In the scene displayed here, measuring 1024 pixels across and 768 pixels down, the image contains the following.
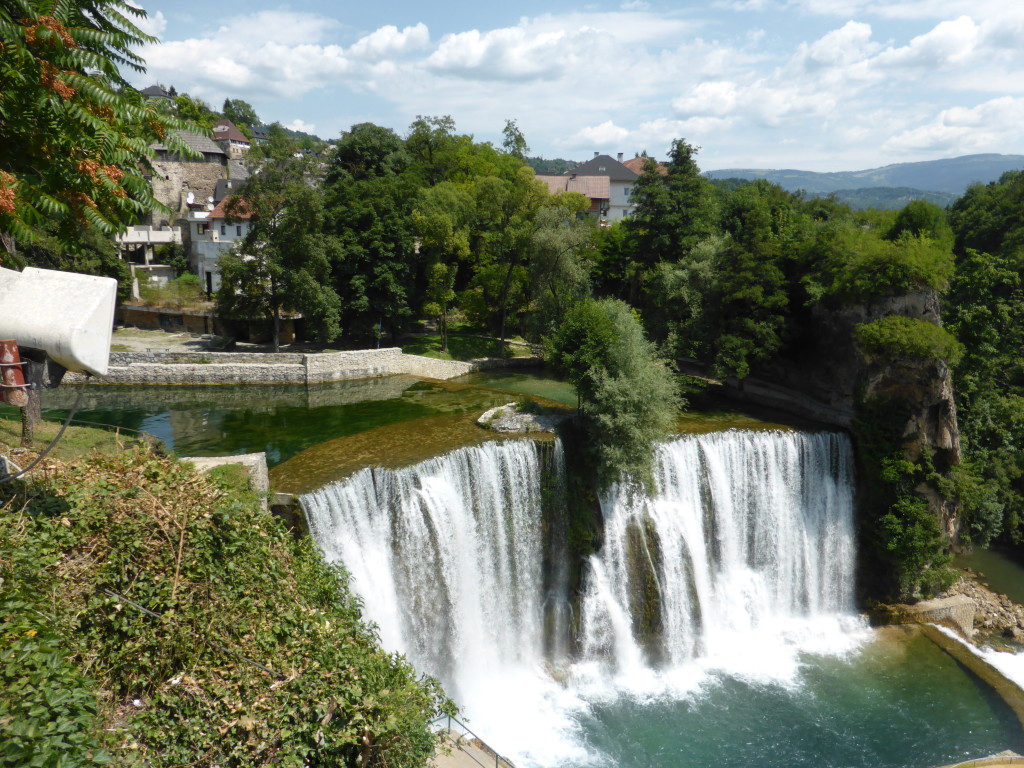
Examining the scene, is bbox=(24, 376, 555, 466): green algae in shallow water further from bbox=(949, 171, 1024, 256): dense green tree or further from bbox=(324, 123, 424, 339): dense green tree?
bbox=(949, 171, 1024, 256): dense green tree

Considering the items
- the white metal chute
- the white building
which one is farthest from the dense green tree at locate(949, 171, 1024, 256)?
the white building

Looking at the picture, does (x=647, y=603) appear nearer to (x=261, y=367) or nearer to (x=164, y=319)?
(x=261, y=367)

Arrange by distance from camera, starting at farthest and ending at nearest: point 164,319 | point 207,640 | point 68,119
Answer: point 164,319, point 207,640, point 68,119

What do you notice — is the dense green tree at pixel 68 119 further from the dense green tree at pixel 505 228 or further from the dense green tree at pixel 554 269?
the dense green tree at pixel 505 228

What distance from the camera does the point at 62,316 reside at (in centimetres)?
636

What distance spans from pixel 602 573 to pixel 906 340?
12.2 metres

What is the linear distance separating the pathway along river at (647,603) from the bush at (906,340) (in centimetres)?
326

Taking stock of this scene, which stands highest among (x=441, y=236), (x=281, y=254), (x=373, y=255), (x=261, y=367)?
(x=441, y=236)

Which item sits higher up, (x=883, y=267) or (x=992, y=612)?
(x=883, y=267)

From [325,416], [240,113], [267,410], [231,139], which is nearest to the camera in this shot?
[325,416]

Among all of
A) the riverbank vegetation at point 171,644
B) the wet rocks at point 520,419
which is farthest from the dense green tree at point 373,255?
the riverbank vegetation at point 171,644

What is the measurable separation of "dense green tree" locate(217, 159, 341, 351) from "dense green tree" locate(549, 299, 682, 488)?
16.7 m

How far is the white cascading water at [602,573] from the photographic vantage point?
15914 millimetres

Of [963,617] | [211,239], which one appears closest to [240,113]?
[211,239]
